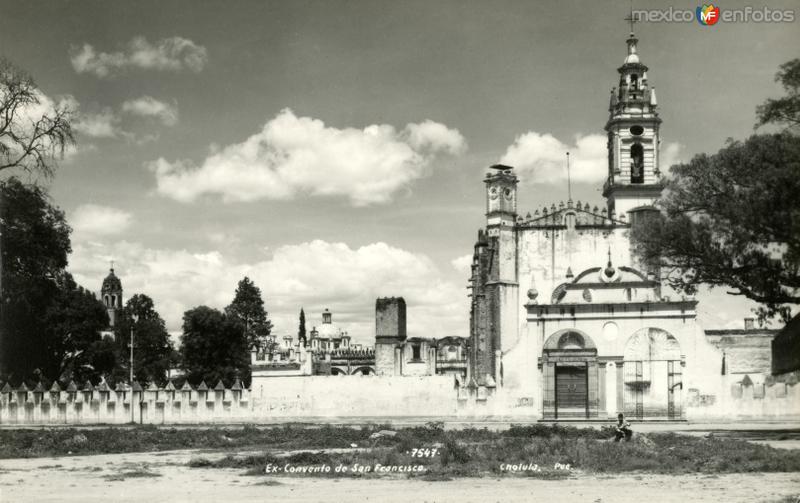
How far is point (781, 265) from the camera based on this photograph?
27609 mm

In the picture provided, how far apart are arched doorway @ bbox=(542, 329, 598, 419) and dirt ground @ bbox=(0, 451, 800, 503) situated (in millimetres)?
20360

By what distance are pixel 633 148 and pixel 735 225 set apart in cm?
3387

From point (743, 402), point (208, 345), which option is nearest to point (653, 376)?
point (743, 402)

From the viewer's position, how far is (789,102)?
72.6 ft

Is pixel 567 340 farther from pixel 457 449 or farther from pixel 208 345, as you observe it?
pixel 208 345

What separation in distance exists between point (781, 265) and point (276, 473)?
1764cm

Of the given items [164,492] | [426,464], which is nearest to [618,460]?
[426,464]

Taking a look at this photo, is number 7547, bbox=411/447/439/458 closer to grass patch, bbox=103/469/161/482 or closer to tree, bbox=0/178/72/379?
grass patch, bbox=103/469/161/482

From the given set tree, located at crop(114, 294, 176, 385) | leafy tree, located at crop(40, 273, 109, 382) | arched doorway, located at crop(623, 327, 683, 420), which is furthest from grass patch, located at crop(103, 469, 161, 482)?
tree, located at crop(114, 294, 176, 385)

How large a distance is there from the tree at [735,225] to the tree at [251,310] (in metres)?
59.6

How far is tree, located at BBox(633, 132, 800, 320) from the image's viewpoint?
24688 millimetres

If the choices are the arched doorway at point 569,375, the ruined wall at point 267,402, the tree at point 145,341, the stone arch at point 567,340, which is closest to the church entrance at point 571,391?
the arched doorway at point 569,375

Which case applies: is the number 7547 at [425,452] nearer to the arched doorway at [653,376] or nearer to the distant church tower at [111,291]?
the arched doorway at [653,376]

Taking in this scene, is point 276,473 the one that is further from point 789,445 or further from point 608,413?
point 608,413
